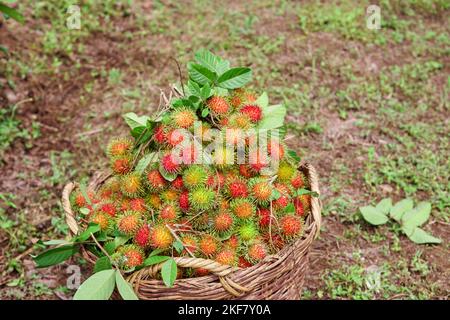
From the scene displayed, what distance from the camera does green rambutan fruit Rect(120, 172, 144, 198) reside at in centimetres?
182

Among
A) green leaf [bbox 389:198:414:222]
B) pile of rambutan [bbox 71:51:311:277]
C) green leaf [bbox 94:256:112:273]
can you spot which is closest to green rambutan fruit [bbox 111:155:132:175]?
pile of rambutan [bbox 71:51:311:277]

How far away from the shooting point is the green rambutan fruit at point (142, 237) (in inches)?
68.0

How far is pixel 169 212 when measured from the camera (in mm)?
1739

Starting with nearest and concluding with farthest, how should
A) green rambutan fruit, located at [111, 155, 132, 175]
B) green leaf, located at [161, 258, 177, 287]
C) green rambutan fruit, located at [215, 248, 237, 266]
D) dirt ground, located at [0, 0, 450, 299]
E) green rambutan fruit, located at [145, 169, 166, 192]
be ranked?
green leaf, located at [161, 258, 177, 287]
green rambutan fruit, located at [215, 248, 237, 266]
green rambutan fruit, located at [145, 169, 166, 192]
green rambutan fruit, located at [111, 155, 132, 175]
dirt ground, located at [0, 0, 450, 299]

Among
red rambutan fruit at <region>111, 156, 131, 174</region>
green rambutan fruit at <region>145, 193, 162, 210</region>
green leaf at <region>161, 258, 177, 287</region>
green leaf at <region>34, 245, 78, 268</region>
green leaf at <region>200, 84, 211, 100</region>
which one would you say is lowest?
green leaf at <region>34, 245, 78, 268</region>

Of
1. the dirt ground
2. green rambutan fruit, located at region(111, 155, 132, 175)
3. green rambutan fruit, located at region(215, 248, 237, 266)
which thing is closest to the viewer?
green rambutan fruit, located at region(215, 248, 237, 266)

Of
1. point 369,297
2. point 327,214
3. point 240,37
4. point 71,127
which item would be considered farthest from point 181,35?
point 369,297

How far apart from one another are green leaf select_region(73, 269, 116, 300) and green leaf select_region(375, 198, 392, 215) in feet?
4.68

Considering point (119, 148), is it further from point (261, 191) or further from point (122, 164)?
point (261, 191)

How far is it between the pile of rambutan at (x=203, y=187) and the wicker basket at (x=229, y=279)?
42 millimetres

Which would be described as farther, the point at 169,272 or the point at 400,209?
the point at 400,209

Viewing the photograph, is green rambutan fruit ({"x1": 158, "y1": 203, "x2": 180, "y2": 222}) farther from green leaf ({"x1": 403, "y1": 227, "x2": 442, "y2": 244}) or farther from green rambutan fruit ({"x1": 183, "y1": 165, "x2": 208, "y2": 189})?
green leaf ({"x1": 403, "y1": 227, "x2": 442, "y2": 244})

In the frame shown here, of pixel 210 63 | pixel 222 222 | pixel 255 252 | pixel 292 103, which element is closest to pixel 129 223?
pixel 222 222

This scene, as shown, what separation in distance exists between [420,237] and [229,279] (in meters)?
1.21
